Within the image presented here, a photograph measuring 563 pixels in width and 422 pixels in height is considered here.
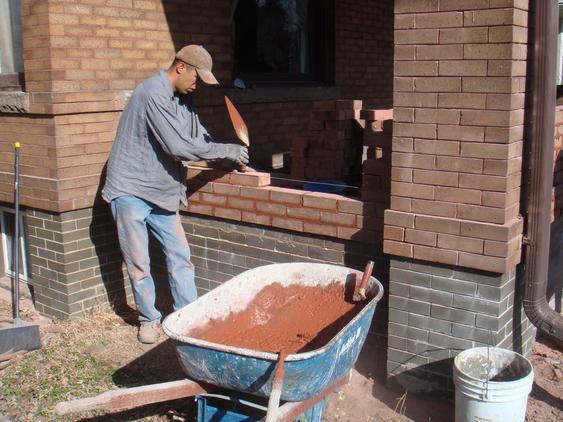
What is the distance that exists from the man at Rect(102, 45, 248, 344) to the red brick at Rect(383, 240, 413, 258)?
54.1 inches

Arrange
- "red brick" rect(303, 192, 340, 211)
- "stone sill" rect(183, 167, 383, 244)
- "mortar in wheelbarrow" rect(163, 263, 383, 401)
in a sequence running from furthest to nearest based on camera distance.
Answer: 1. "red brick" rect(303, 192, 340, 211)
2. "stone sill" rect(183, 167, 383, 244)
3. "mortar in wheelbarrow" rect(163, 263, 383, 401)

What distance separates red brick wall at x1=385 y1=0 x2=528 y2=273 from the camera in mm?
3723

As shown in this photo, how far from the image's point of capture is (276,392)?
10.1 ft

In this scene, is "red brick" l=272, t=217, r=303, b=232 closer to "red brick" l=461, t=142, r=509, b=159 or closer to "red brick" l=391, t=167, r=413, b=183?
"red brick" l=391, t=167, r=413, b=183

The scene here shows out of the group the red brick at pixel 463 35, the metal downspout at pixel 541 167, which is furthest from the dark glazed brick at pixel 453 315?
the red brick at pixel 463 35

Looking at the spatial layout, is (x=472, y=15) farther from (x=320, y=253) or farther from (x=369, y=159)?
(x=320, y=253)

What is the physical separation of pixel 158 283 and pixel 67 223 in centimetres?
99

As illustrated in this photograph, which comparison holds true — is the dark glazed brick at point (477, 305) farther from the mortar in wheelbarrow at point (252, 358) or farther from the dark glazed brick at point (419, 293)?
the mortar in wheelbarrow at point (252, 358)

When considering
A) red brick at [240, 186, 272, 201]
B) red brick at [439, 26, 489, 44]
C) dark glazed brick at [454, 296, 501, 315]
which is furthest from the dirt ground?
A: red brick at [439, 26, 489, 44]

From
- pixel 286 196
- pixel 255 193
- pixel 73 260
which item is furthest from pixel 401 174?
pixel 73 260

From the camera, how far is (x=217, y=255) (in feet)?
18.2

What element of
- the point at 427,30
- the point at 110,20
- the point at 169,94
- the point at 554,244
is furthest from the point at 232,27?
the point at 554,244

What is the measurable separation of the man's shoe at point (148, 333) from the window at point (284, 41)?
3.02 meters

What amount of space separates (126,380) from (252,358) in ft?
6.13
